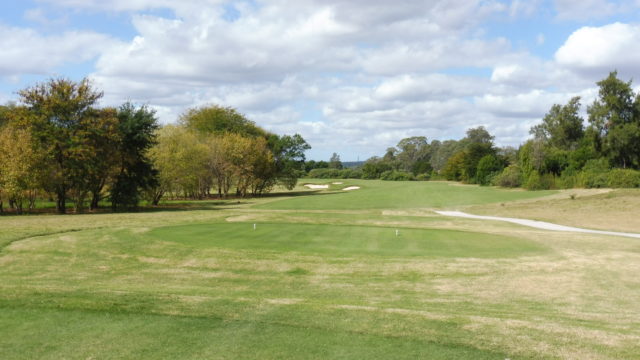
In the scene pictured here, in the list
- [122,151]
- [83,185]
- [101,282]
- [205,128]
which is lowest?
[101,282]

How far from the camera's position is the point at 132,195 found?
4531cm

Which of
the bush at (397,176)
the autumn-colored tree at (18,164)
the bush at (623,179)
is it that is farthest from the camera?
the bush at (397,176)

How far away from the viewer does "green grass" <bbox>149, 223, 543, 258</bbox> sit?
18.7 m

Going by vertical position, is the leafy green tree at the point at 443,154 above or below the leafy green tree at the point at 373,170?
above

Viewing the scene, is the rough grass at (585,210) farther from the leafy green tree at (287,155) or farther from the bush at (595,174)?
the leafy green tree at (287,155)

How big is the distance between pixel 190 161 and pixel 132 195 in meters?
12.6

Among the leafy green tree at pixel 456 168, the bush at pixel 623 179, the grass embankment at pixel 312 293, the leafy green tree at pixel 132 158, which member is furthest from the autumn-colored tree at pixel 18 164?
the leafy green tree at pixel 456 168

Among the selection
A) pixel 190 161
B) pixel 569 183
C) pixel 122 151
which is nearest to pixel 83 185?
pixel 122 151

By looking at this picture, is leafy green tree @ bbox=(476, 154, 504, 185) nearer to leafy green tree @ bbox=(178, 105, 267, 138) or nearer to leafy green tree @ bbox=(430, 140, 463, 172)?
leafy green tree @ bbox=(178, 105, 267, 138)

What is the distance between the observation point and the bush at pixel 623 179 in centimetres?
5881

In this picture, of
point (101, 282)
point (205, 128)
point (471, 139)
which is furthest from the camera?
point (471, 139)

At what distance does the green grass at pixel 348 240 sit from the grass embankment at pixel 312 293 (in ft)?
0.33

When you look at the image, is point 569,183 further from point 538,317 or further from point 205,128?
point 538,317

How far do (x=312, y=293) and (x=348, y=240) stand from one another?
8.88 metres
